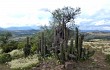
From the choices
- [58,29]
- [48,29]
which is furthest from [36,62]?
[48,29]

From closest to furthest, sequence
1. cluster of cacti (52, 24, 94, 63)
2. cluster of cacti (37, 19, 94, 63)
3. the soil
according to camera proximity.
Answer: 1. the soil
2. cluster of cacti (52, 24, 94, 63)
3. cluster of cacti (37, 19, 94, 63)

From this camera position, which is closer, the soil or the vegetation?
the soil

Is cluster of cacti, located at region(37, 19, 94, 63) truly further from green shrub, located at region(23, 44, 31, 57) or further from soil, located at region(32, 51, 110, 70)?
green shrub, located at region(23, 44, 31, 57)

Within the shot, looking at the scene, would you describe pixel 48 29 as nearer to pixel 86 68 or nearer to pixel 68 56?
pixel 68 56

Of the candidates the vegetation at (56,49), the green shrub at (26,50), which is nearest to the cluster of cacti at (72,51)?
the vegetation at (56,49)

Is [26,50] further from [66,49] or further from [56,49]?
[66,49]

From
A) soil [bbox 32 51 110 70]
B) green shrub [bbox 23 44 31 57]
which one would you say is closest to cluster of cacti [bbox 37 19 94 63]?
soil [bbox 32 51 110 70]

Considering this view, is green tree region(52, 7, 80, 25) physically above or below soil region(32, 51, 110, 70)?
above

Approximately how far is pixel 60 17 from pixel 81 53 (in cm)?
1094

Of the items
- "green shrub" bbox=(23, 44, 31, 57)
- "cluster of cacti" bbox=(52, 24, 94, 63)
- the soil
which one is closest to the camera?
the soil

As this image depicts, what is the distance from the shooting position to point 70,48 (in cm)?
3225

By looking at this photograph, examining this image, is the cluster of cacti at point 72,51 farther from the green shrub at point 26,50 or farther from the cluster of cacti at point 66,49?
the green shrub at point 26,50

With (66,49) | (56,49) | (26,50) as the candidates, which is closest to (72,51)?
(66,49)

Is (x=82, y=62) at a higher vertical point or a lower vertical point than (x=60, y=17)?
lower
